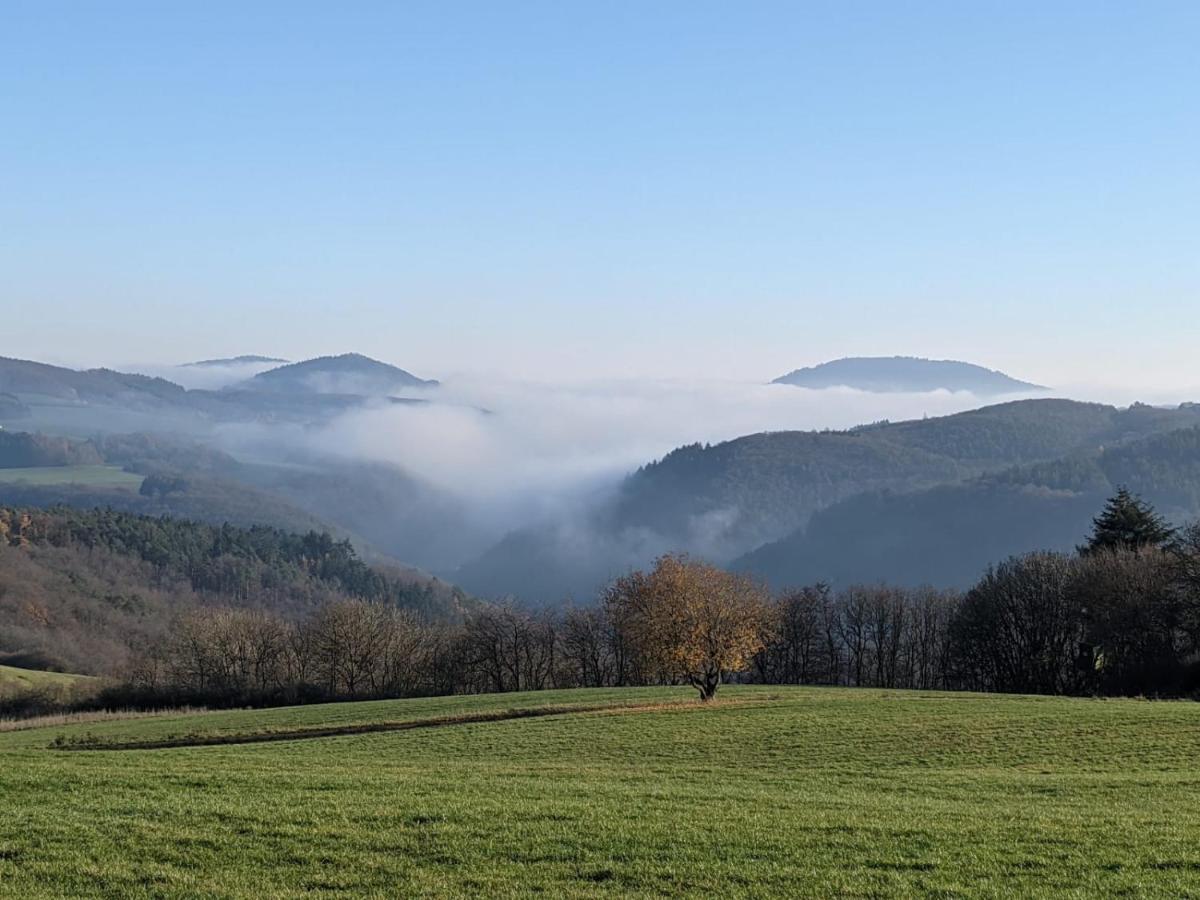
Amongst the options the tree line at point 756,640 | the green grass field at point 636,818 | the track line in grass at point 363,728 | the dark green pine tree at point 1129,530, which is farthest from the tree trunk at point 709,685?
the dark green pine tree at point 1129,530

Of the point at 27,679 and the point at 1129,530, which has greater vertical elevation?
the point at 1129,530

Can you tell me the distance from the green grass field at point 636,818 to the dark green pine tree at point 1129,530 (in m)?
57.1

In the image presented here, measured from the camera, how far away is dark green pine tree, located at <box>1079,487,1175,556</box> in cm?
9325

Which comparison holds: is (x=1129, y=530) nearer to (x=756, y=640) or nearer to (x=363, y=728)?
(x=756, y=640)

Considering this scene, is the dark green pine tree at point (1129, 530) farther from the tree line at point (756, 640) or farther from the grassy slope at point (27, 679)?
the grassy slope at point (27, 679)

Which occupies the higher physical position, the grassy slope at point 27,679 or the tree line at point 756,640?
the tree line at point 756,640

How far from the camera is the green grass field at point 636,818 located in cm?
1691

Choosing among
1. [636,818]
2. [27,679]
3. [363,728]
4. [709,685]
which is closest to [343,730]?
[363,728]

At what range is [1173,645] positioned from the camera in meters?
84.6

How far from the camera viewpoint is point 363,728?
55.2m

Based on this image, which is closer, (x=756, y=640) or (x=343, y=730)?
(x=343, y=730)

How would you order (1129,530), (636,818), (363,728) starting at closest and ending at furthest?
(636,818), (363,728), (1129,530)

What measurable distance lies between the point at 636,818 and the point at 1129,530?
85.2 metres

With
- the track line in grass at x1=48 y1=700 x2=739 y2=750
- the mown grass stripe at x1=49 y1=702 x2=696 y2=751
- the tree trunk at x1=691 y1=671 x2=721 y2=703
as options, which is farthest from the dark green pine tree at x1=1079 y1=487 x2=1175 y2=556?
the mown grass stripe at x1=49 y1=702 x2=696 y2=751
